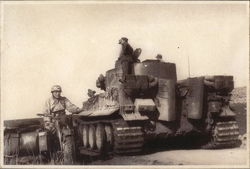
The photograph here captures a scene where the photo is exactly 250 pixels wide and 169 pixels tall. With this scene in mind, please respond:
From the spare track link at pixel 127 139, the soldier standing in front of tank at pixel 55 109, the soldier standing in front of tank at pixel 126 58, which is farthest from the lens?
the soldier standing in front of tank at pixel 126 58

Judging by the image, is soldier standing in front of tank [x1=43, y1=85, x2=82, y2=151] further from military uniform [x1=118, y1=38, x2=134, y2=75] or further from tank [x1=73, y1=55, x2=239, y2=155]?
military uniform [x1=118, y1=38, x2=134, y2=75]

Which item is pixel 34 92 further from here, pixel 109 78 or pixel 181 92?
pixel 181 92

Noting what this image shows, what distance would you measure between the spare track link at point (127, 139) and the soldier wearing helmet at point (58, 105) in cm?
116

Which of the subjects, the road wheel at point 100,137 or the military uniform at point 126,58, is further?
the military uniform at point 126,58

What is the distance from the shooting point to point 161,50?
9555 mm

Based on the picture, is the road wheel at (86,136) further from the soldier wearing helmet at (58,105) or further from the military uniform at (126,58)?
A: the military uniform at (126,58)

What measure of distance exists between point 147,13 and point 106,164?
98.3 inches

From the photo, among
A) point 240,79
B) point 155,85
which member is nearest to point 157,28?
point 155,85

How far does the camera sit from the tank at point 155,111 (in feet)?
29.8

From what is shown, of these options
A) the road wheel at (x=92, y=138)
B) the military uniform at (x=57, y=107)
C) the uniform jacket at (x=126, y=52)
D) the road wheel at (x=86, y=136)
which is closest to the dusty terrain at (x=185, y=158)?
the road wheel at (x=92, y=138)

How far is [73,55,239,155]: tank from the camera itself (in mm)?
9078

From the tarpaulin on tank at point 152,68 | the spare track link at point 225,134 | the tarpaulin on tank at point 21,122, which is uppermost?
the tarpaulin on tank at point 152,68

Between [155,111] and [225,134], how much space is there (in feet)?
4.20

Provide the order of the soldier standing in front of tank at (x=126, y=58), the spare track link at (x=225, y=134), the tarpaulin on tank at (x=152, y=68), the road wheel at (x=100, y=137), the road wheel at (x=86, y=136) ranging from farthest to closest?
the road wheel at (x=86, y=136) → the tarpaulin on tank at (x=152, y=68) → the spare track link at (x=225, y=134) → the soldier standing in front of tank at (x=126, y=58) → the road wheel at (x=100, y=137)
